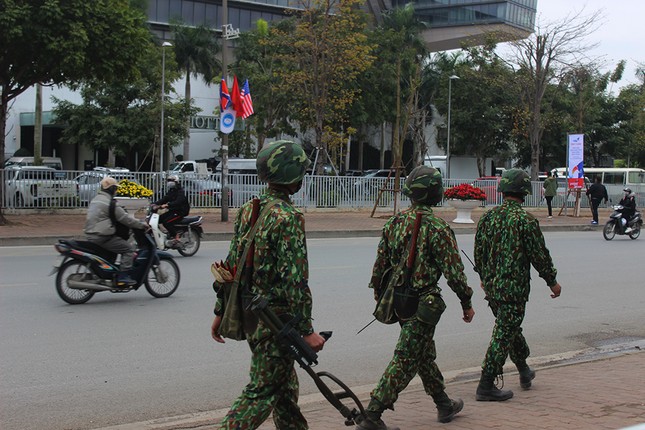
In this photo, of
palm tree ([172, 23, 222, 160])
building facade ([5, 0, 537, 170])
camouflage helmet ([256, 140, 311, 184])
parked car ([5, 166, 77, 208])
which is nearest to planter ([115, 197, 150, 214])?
parked car ([5, 166, 77, 208])

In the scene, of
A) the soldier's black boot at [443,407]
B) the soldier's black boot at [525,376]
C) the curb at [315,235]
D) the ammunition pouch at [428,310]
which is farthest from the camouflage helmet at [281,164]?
the curb at [315,235]

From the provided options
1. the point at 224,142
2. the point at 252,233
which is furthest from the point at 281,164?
the point at 224,142

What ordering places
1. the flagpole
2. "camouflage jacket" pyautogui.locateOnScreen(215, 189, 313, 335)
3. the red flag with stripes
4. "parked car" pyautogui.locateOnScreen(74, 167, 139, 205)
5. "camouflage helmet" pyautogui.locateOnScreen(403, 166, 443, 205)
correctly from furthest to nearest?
the red flag with stripes < "parked car" pyautogui.locateOnScreen(74, 167, 139, 205) < the flagpole < "camouflage helmet" pyautogui.locateOnScreen(403, 166, 443, 205) < "camouflage jacket" pyautogui.locateOnScreen(215, 189, 313, 335)

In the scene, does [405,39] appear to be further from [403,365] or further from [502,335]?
[403,365]

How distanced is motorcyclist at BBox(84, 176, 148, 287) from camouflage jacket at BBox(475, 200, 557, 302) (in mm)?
5449

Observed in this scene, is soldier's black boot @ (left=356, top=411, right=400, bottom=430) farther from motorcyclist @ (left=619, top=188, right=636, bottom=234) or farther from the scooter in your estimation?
motorcyclist @ (left=619, top=188, right=636, bottom=234)

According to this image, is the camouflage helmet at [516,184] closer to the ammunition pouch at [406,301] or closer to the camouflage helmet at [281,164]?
the ammunition pouch at [406,301]


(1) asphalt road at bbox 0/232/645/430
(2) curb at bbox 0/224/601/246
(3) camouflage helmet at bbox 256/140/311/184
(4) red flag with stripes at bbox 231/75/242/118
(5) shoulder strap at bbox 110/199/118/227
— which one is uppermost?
(4) red flag with stripes at bbox 231/75/242/118

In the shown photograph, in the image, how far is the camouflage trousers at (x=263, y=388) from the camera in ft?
12.3

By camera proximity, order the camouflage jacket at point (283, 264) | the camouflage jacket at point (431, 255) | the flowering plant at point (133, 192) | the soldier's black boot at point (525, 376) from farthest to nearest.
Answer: the flowering plant at point (133, 192)
the soldier's black boot at point (525, 376)
the camouflage jacket at point (431, 255)
the camouflage jacket at point (283, 264)

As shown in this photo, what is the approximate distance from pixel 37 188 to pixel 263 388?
21092 millimetres

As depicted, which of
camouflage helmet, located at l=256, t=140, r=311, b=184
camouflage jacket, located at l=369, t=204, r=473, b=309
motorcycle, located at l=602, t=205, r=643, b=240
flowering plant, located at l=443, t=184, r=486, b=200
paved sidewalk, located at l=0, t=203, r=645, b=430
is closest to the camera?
camouflage helmet, located at l=256, t=140, r=311, b=184

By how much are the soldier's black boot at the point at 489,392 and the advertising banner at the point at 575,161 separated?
87.8 ft

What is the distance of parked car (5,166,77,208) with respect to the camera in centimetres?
2259
